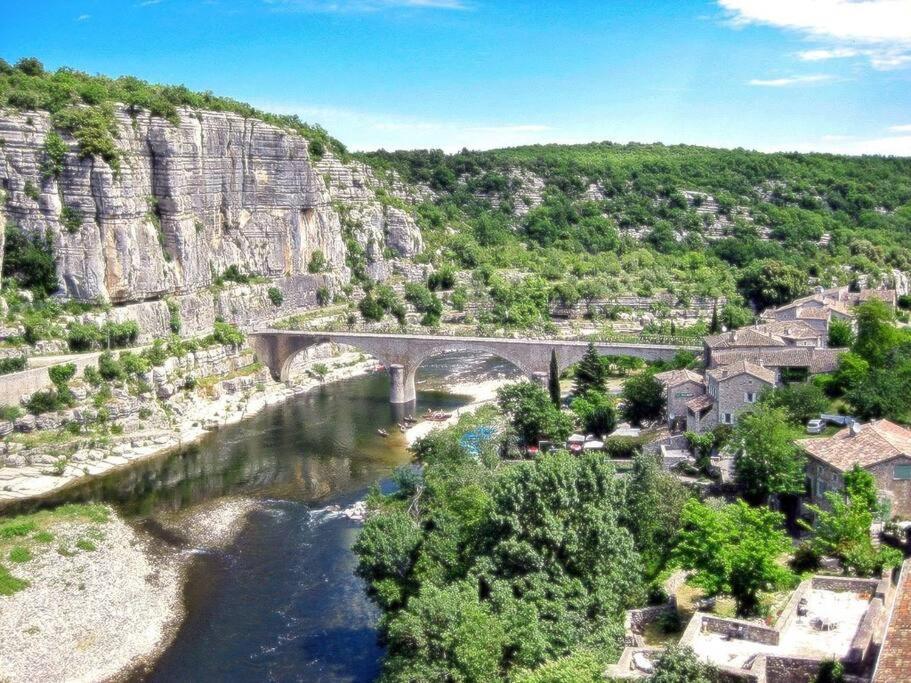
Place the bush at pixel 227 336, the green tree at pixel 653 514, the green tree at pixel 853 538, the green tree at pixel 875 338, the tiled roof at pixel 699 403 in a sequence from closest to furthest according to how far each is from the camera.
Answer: the green tree at pixel 853 538, the green tree at pixel 653 514, the tiled roof at pixel 699 403, the green tree at pixel 875 338, the bush at pixel 227 336

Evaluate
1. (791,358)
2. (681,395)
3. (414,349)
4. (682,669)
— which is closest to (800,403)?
(791,358)

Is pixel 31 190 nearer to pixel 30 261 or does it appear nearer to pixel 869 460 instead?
pixel 30 261

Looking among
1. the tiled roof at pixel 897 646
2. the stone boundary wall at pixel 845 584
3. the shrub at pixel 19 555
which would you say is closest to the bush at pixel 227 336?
the shrub at pixel 19 555

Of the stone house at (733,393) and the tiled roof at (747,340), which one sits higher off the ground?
the tiled roof at (747,340)

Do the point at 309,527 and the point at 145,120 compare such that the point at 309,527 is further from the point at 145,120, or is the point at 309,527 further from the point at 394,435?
the point at 145,120

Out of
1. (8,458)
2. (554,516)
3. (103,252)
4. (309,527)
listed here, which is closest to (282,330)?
(103,252)

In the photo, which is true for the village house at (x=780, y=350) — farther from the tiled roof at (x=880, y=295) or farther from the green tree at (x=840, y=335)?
the tiled roof at (x=880, y=295)
